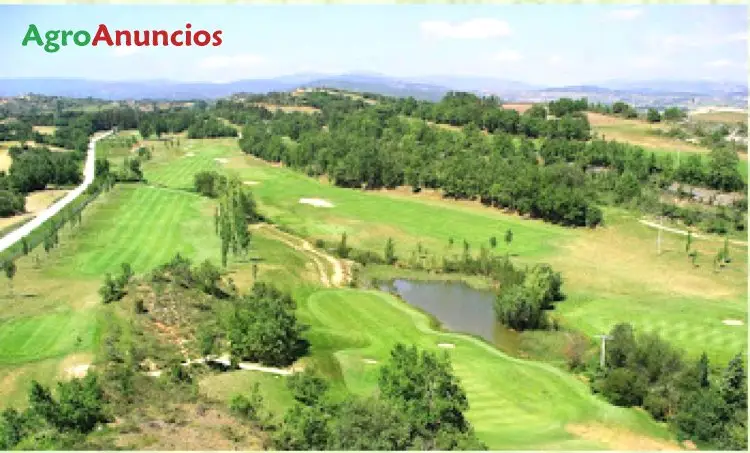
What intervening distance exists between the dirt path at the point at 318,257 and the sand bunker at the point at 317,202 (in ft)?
45.0

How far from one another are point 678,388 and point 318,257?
3888 centimetres

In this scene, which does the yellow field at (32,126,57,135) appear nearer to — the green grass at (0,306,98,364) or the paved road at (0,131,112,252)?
the paved road at (0,131,112,252)

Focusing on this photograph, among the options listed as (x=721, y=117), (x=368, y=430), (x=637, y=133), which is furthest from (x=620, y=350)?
(x=721, y=117)

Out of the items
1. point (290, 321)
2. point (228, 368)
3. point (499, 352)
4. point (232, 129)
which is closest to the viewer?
point (228, 368)

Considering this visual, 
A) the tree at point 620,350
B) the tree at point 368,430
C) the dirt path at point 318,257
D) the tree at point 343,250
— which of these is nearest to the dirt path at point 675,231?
the tree at point 343,250

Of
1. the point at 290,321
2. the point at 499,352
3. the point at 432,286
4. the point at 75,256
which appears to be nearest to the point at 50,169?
the point at 75,256

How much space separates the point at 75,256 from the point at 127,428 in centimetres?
3906

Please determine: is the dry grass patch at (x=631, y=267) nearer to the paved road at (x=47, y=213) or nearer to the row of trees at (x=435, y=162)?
the row of trees at (x=435, y=162)

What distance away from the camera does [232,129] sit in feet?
570

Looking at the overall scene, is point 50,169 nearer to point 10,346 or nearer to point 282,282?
point 282,282

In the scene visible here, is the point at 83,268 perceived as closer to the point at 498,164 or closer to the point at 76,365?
the point at 76,365

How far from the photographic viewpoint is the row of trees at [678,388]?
106 feet

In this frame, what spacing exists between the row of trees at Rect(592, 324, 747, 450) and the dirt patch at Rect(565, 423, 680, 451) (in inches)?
71.7

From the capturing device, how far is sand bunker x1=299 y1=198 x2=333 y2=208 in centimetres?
9269
